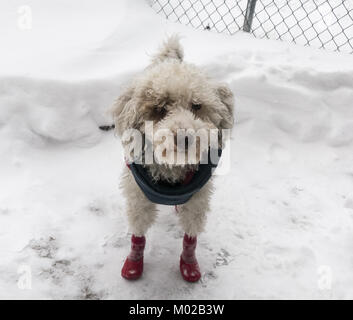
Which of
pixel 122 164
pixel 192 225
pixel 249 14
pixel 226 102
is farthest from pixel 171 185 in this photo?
pixel 249 14

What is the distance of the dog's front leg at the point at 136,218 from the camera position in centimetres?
231

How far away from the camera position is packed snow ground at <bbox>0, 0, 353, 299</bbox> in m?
2.40

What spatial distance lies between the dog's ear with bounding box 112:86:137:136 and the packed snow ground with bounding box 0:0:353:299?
347mm

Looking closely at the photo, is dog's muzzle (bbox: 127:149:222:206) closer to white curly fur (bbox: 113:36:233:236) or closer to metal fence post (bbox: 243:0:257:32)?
white curly fur (bbox: 113:36:233:236)

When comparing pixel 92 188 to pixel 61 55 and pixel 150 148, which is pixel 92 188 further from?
pixel 61 55

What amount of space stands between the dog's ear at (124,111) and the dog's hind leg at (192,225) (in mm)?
644

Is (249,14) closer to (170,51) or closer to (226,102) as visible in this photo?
(170,51)

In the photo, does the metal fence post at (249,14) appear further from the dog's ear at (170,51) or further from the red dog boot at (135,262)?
the red dog boot at (135,262)

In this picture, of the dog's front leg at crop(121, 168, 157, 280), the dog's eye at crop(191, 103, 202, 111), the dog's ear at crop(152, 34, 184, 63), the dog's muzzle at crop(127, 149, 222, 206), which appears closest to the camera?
the dog's eye at crop(191, 103, 202, 111)

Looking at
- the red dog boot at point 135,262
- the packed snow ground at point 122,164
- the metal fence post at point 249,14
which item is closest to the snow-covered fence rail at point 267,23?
the metal fence post at point 249,14

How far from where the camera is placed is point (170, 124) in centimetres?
172

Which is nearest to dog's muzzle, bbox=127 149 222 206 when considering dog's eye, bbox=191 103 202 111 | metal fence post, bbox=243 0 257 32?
dog's eye, bbox=191 103 202 111

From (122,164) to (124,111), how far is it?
134 cm
